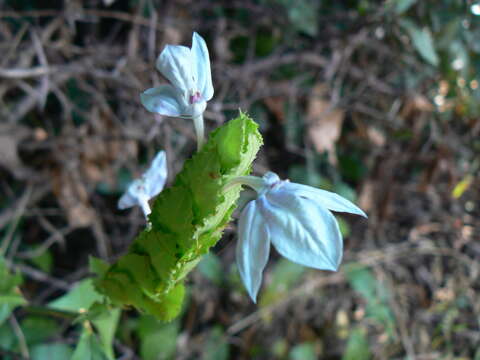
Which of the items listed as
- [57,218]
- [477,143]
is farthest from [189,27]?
[477,143]

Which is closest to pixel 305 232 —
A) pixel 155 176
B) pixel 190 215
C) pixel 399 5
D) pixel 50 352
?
pixel 190 215

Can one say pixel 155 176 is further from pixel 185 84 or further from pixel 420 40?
pixel 420 40

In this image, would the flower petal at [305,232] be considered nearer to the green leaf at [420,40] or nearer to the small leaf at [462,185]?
the green leaf at [420,40]

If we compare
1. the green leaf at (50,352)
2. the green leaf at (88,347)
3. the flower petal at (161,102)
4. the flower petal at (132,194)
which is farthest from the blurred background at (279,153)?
the flower petal at (161,102)

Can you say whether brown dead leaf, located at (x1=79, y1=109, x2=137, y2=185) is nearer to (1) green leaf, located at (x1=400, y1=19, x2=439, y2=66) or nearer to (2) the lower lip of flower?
(2) the lower lip of flower

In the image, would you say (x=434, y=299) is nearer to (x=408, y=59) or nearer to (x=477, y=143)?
(x=477, y=143)

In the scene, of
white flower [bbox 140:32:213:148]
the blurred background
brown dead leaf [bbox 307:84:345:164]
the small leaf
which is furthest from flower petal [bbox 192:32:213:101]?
the small leaf
